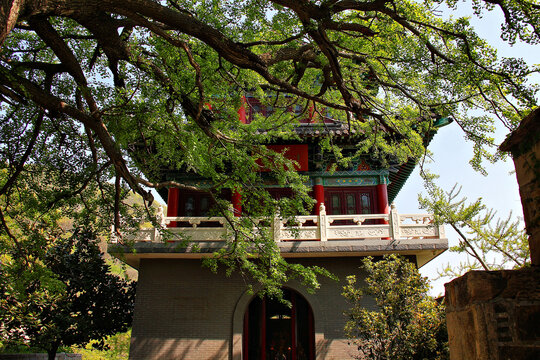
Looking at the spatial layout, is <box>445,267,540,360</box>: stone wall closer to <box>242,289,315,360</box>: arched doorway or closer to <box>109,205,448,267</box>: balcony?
<box>109,205,448,267</box>: balcony

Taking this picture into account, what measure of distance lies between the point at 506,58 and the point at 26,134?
6.78 m

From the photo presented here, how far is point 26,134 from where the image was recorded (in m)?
6.99

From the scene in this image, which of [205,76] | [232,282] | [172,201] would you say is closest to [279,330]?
[232,282]

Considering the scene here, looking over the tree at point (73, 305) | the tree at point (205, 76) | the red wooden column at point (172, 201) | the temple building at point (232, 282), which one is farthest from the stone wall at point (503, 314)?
the red wooden column at point (172, 201)

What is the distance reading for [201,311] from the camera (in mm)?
10008

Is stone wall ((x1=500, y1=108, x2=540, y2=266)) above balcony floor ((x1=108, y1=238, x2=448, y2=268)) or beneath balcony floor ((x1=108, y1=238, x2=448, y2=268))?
beneath

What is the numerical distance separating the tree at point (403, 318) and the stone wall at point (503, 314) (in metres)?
4.94

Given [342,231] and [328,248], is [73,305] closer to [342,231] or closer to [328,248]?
[328,248]

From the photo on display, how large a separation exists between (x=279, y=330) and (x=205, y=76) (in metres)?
11.0

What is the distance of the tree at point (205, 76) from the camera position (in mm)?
4727

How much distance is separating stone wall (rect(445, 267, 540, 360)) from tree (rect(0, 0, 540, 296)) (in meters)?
3.31

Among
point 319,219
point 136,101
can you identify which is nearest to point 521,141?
point 136,101

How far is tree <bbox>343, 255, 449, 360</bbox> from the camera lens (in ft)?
22.4

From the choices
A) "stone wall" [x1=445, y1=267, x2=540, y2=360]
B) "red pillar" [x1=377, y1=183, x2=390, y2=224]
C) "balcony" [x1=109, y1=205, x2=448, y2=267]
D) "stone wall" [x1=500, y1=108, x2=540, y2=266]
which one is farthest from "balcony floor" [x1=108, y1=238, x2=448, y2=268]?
"stone wall" [x1=445, y1=267, x2=540, y2=360]
